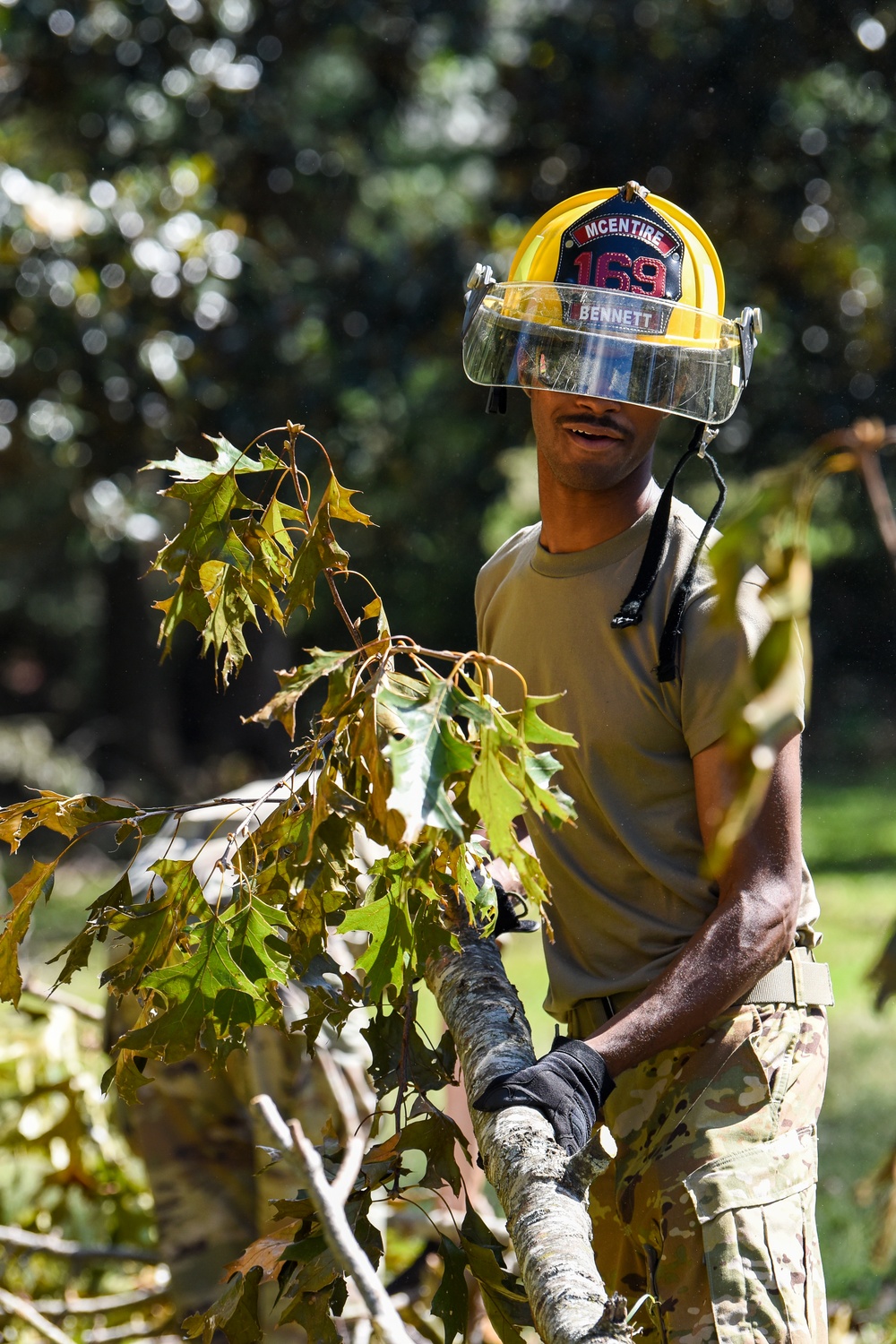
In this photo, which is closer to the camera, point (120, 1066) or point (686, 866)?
point (120, 1066)

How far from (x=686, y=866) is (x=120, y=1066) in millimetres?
876

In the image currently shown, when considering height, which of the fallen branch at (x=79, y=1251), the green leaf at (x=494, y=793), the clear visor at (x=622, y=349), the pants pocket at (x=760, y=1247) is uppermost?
the clear visor at (x=622, y=349)

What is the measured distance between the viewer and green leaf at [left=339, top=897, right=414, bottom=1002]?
1663 mm

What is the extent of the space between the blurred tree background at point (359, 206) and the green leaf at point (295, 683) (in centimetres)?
598

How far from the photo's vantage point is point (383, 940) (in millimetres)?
1681

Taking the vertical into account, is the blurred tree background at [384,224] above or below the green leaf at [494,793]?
above

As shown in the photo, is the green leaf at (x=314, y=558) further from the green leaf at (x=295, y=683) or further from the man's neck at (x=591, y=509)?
the man's neck at (x=591, y=509)

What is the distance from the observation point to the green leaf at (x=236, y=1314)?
175cm

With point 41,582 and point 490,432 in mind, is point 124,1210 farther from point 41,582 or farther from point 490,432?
point 41,582

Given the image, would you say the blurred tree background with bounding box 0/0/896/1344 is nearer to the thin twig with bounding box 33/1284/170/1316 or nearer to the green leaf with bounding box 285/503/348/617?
the thin twig with bounding box 33/1284/170/1316

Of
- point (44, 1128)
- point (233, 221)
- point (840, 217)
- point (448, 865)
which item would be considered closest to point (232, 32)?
point (233, 221)

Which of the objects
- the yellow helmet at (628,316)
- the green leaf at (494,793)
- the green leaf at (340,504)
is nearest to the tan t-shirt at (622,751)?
the yellow helmet at (628,316)

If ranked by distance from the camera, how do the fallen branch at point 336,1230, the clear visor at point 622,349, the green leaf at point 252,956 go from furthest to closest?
1. the clear visor at point 622,349
2. the green leaf at point 252,956
3. the fallen branch at point 336,1230

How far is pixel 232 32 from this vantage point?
8984 mm
